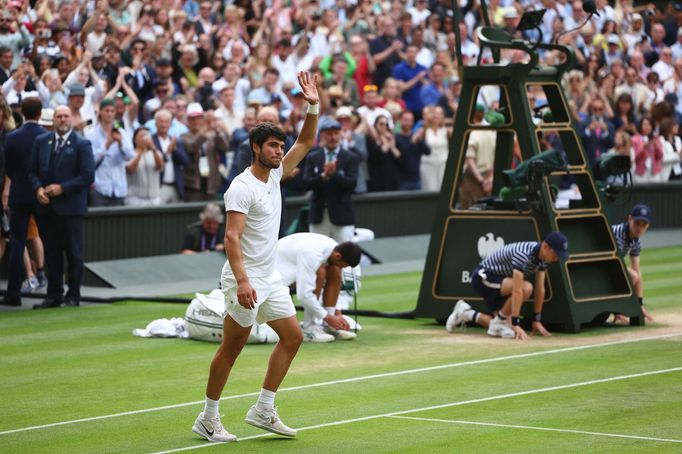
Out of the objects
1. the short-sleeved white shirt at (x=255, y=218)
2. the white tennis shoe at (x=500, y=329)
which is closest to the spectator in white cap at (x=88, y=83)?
the white tennis shoe at (x=500, y=329)

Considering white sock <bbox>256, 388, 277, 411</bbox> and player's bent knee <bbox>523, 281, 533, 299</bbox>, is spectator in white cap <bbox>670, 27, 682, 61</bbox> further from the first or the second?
white sock <bbox>256, 388, 277, 411</bbox>

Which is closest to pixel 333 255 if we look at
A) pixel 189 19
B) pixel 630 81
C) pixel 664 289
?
pixel 664 289

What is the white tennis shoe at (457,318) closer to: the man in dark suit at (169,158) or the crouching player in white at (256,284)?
the crouching player in white at (256,284)

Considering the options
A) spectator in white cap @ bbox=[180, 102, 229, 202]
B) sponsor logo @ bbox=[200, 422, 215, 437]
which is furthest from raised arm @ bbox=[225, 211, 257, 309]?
spectator in white cap @ bbox=[180, 102, 229, 202]

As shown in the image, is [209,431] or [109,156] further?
[109,156]

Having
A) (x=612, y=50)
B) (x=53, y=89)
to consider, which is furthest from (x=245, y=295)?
(x=612, y=50)

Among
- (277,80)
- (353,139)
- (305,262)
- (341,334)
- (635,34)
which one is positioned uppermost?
(635,34)

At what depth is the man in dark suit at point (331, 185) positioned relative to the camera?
18.3 meters

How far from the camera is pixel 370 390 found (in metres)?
11.4

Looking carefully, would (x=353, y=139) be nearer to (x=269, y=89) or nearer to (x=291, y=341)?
(x=269, y=89)

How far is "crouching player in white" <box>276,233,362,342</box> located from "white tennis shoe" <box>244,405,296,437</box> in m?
4.28

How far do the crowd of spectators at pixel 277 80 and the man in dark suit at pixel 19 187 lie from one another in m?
0.49

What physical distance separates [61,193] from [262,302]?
7.66 metres

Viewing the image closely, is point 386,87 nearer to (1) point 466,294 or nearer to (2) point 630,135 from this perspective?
(2) point 630,135
